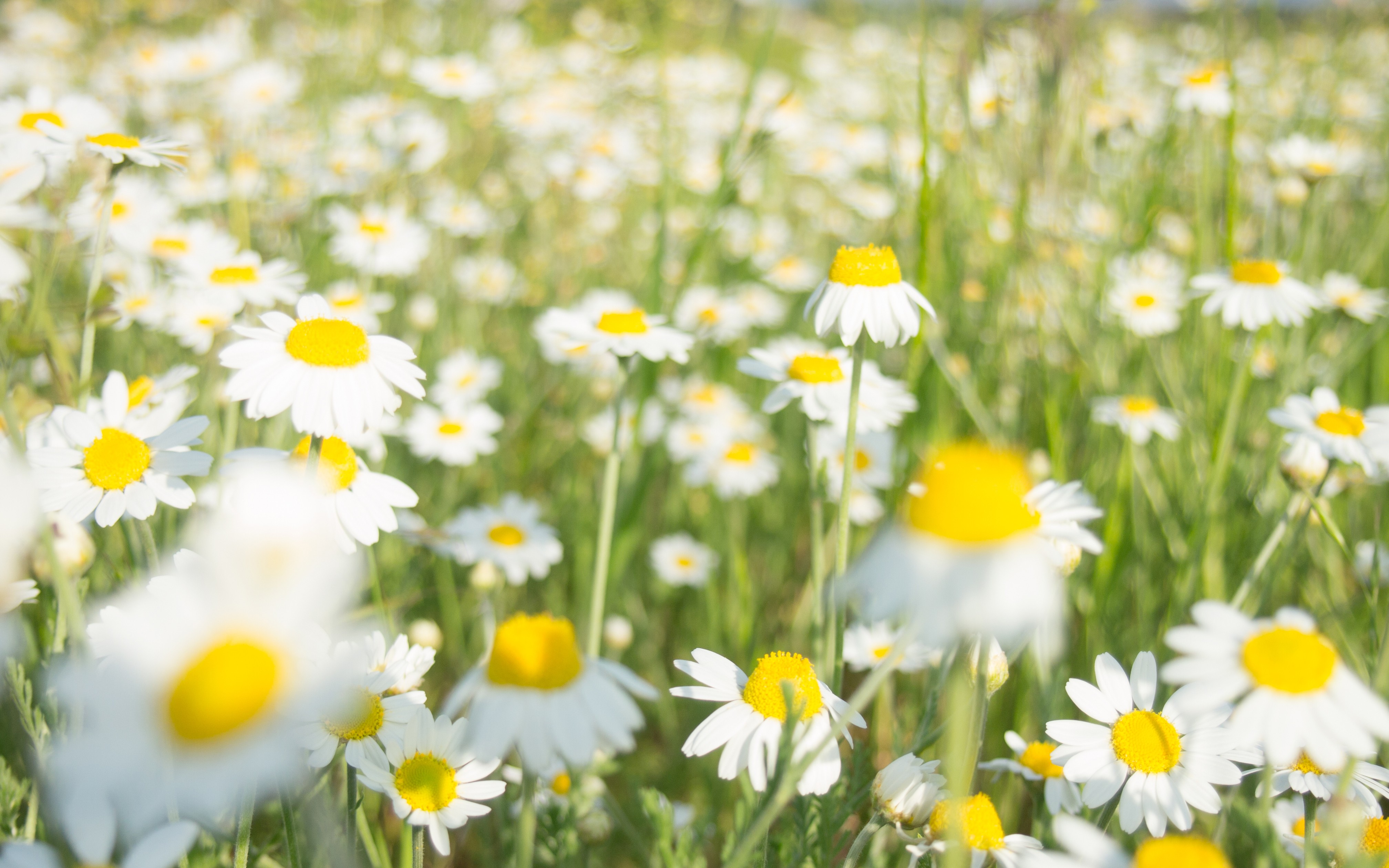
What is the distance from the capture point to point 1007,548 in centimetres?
65

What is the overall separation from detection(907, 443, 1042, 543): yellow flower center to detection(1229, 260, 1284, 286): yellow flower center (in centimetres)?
138

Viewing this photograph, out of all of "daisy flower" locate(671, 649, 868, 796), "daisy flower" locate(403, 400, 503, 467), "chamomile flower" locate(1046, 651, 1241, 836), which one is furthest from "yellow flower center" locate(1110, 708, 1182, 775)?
"daisy flower" locate(403, 400, 503, 467)

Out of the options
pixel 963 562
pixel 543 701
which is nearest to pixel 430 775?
pixel 543 701

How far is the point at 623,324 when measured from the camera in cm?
134

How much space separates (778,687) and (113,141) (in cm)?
126

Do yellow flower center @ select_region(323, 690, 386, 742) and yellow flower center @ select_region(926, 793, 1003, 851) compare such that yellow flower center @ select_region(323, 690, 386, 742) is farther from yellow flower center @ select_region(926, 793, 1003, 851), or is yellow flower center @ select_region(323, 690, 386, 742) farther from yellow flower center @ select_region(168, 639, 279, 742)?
A: yellow flower center @ select_region(926, 793, 1003, 851)

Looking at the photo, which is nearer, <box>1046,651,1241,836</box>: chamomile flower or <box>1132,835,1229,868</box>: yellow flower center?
<box>1132,835,1229,868</box>: yellow flower center

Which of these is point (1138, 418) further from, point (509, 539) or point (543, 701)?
point (543, 701)

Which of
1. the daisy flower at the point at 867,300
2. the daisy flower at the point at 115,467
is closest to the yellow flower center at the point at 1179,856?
the daisy flower at the point at 867,300

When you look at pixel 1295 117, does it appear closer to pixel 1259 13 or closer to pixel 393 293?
pixel 1259 13

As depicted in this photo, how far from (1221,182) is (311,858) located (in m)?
3.80

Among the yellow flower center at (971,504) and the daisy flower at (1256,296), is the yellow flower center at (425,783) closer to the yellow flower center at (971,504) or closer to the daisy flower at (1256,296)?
the yellow flower center at (971,504)

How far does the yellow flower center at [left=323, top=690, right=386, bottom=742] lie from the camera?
0.84m

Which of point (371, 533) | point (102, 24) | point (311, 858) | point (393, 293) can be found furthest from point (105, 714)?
point (102, 24)
